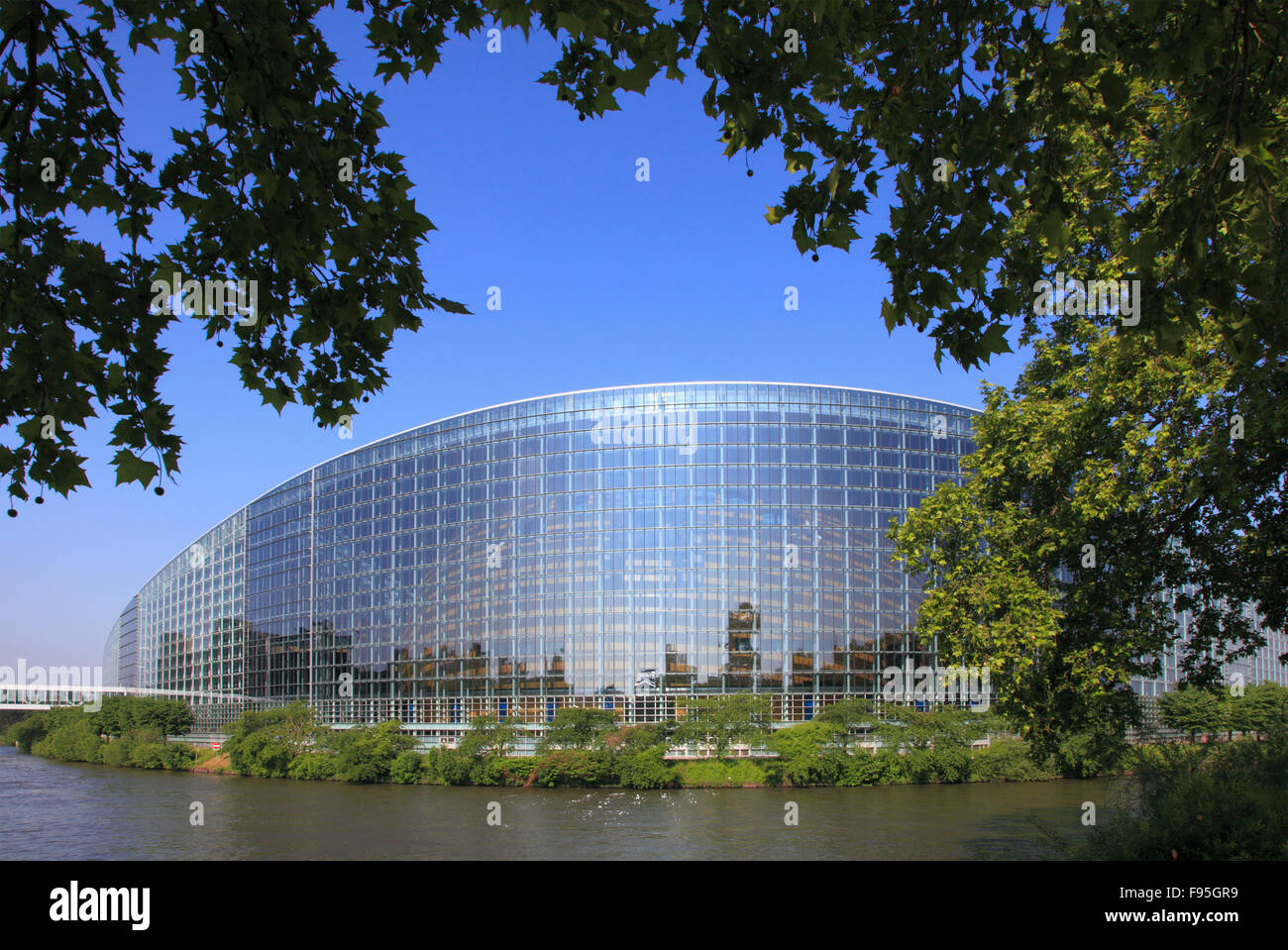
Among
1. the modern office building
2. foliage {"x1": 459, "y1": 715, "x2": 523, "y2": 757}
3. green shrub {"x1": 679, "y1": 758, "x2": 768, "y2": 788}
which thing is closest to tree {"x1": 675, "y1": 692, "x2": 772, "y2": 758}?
green shrub {"x1": 679, "y1": 758, "x2": 768, "y2": 788}

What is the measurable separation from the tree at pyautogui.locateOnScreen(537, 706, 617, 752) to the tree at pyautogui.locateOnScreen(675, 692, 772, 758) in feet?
18.1

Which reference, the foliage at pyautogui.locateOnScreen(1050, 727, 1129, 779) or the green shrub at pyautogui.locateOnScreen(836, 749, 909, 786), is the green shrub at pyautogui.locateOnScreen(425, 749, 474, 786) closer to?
the green shrub at pyautogui.locateOnScreen(836, 749, 909, 786)

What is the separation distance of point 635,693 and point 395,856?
39730 mm

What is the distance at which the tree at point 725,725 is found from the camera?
64.5 m

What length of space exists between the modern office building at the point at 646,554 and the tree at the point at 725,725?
9.07 metres

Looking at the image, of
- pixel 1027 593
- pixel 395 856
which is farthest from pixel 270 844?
pixel 1027 593

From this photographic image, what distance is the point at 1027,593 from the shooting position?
57.6ft

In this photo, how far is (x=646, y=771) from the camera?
198 ft

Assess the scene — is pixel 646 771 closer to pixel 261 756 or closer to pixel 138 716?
pixel 261 756

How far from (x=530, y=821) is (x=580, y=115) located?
149 ft

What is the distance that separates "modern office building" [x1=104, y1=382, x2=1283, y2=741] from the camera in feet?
254

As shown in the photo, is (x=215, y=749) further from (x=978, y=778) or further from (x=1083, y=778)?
(x=1083, y=778)

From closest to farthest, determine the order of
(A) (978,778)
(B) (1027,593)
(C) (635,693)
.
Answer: (B) (1027,593) → (A) (978,778) → (C) (635,693)

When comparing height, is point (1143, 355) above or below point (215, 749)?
above
